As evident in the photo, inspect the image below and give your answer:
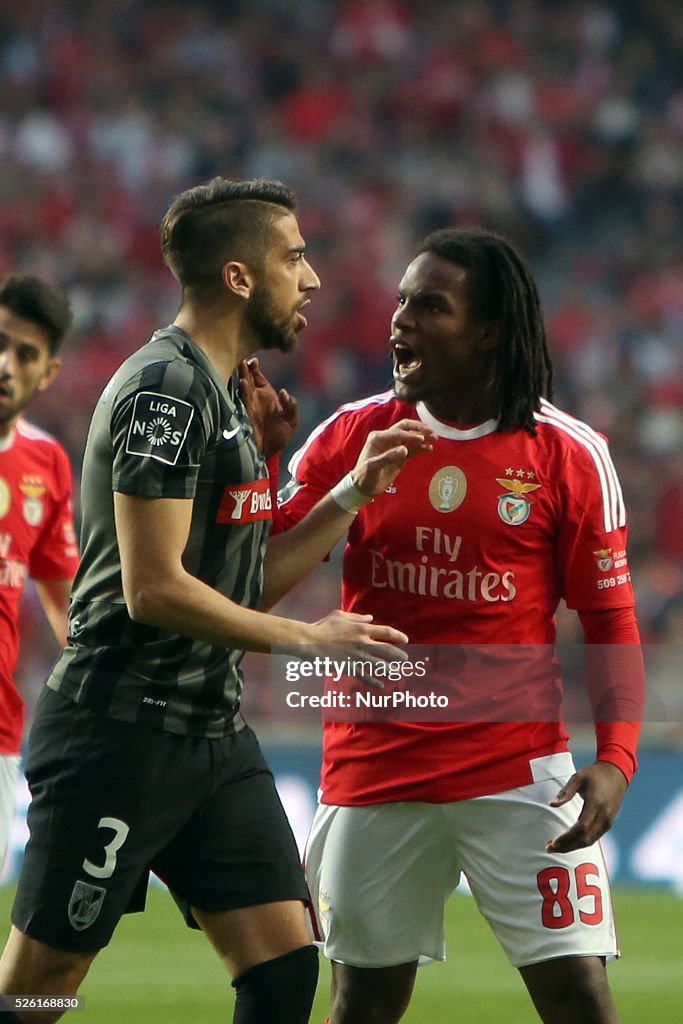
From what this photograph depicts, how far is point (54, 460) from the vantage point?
5375mm

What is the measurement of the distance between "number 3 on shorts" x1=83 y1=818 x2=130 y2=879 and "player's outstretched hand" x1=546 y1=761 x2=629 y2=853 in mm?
963

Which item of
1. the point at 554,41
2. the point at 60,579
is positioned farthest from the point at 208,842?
the point at 554,41

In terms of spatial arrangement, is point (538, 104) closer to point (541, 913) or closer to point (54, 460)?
point (54, 460)

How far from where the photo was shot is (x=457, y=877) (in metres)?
3.96

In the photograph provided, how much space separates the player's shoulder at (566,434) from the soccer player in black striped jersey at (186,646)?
0.47 m

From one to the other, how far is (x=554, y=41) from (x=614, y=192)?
184 cm

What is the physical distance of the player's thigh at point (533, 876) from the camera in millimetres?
3707

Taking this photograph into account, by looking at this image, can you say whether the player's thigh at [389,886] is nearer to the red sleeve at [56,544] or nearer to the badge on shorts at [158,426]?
the badge on shorts at [158,426]

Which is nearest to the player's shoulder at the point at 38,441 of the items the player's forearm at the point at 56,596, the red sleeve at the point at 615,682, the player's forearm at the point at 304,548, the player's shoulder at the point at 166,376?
the player's forearm at the point at 56,596

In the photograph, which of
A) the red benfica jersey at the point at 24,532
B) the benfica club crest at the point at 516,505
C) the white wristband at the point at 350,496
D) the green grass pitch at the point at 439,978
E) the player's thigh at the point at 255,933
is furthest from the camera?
the green grass pitch at the point at 439,978

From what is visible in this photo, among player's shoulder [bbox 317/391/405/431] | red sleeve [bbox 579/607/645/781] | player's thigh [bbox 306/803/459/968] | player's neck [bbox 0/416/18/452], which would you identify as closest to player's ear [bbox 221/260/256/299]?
player's shoulder [bbox 317/391/405/431]

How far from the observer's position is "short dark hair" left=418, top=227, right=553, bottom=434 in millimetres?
3971
